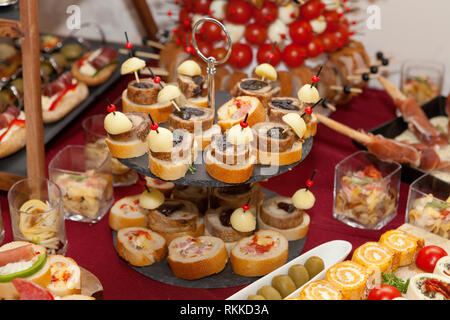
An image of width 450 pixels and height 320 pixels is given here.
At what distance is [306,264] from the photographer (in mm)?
1690

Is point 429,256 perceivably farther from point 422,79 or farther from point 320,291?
point 422,79

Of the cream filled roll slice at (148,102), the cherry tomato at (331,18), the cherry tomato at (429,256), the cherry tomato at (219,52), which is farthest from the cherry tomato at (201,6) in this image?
A: the cherry tomato at (429,256)

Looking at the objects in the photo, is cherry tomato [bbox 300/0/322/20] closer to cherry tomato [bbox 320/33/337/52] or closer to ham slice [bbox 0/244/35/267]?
cherry tomato [bbox 320/33/337/52]

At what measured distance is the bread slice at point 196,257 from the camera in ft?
5.76

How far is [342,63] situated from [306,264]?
Result: 1.44 m

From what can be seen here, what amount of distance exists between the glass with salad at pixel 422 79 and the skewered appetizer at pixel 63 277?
219 centimetres

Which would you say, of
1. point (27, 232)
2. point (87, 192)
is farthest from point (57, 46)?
point (27, 232)

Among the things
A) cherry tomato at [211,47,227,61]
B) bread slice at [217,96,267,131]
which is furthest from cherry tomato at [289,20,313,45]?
bread slice at [217,96,267,131]

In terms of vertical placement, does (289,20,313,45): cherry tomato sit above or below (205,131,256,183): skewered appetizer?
above

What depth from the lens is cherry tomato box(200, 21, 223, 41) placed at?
2.55m

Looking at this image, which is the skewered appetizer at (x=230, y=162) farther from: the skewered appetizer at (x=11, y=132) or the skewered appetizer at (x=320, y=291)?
the skewered appetizer at (x=11, y=132)

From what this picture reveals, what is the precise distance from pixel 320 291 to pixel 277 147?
47 centimetres

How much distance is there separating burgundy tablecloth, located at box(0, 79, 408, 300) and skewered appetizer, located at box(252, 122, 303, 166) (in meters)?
0.44

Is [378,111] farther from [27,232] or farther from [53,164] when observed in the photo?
[27,232]
